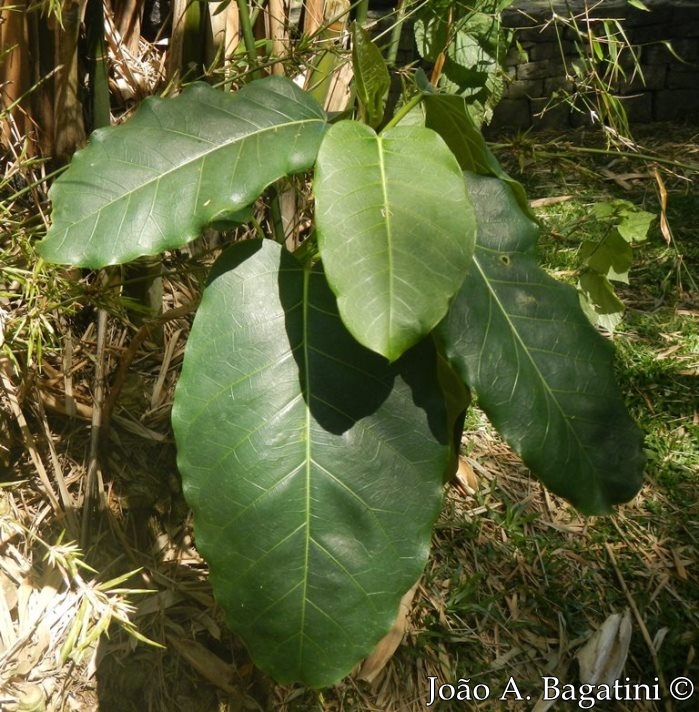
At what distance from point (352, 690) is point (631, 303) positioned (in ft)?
5.58

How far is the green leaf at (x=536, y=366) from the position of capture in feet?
3.96

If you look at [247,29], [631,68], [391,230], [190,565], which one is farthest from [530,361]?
[631,68]

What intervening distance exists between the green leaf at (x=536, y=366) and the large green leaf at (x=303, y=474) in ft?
0.31

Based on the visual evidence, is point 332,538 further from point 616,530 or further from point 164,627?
point 616,530

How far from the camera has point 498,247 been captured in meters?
1.32

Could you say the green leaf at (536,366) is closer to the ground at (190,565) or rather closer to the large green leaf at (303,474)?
the large green leaf at (303,474)

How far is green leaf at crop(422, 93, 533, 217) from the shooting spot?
1.33 metres

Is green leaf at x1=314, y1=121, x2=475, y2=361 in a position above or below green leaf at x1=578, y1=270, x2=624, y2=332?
above

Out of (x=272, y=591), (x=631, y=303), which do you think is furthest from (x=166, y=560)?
(x=631, y=303)

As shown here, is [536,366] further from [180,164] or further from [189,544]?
[189,544]

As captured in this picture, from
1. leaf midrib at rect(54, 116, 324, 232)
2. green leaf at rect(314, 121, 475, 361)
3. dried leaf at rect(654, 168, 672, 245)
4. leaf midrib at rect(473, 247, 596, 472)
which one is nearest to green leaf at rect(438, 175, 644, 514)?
leaf midrib at rect(473, 247, 596, 472)

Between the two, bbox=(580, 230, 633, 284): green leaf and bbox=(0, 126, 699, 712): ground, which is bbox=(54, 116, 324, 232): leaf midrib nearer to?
bbox=(0, 126, 699, 712): ground

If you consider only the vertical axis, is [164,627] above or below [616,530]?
above

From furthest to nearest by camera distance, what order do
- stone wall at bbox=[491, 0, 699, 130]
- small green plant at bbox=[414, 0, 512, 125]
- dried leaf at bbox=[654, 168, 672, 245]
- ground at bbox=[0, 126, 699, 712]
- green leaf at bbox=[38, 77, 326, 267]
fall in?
stone wall at bbox=[491, 0, 699, 130] < small green plant at bbox=[414, 0, 512, 125] < ground at bbox=[0, 126, 699, 712] < dried leaf at bbox=[654, 168, 672, 245] < green leaf at bbox=[38, 77, 326, 267]
